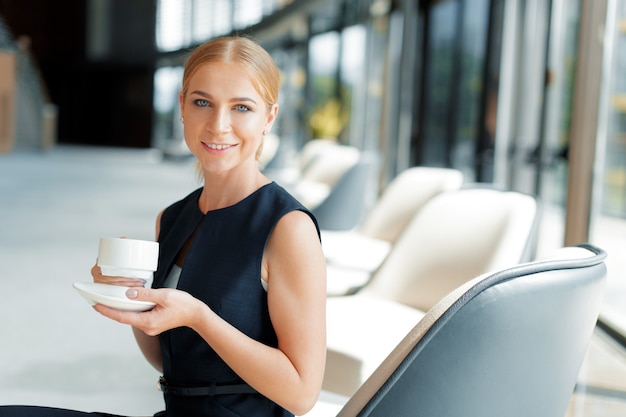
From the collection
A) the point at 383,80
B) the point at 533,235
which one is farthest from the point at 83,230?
the point at 533,235

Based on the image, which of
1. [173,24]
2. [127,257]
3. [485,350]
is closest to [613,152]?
[485,350]

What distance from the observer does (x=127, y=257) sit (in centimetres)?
112

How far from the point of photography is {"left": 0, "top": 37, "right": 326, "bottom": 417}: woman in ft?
4.05

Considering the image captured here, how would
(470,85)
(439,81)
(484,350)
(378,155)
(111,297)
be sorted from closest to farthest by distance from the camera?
(111,297) < (484,350) < (470,85) < (439,81) < (378,155)

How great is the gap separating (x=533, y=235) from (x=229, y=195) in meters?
1.47

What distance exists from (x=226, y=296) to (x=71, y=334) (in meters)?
2.89

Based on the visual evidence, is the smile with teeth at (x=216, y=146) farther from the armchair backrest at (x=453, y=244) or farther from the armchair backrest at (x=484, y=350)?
the armchair backrest at (x=453, y=244)

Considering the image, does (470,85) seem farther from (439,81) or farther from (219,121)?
(219,121)

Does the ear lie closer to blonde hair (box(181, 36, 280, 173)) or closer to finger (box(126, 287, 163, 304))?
blonde hair (box(181, 36, 280, 173))

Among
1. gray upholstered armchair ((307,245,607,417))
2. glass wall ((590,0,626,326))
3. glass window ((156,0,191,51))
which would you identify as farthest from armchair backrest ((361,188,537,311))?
glass window ((156,0,191,51))

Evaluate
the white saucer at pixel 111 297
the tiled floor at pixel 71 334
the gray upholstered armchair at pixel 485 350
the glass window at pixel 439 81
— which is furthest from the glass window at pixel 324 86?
the white saucer at pixel 111 297

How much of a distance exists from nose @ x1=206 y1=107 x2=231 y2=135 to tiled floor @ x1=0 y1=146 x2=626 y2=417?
0.39m

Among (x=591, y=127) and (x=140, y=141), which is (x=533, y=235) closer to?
(x=591, y=127)

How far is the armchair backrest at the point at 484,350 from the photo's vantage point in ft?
3.80
